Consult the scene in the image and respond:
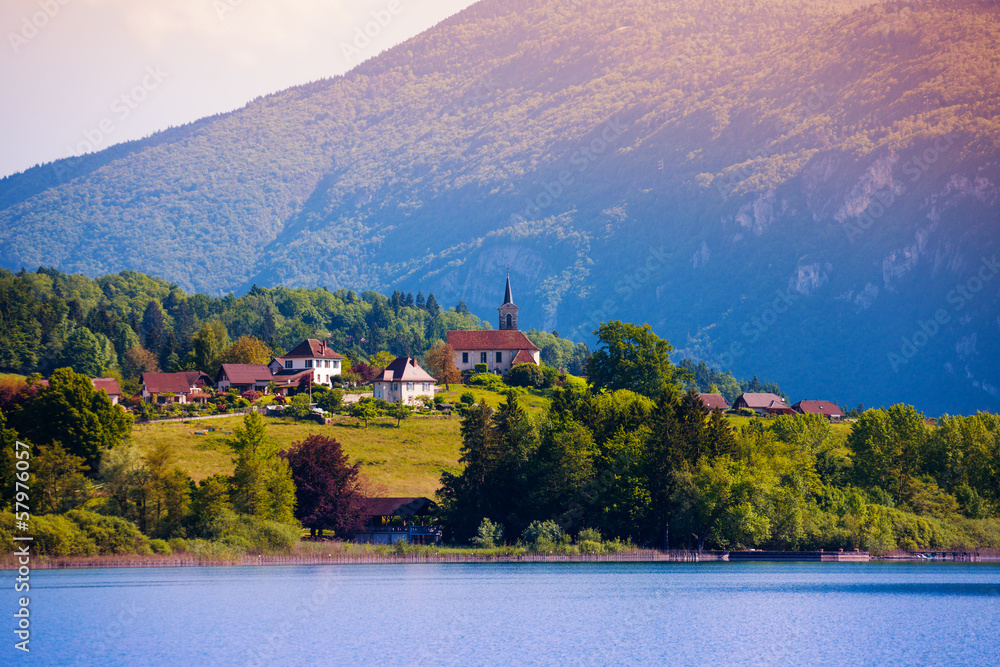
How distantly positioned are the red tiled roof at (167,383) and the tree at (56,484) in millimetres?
61238

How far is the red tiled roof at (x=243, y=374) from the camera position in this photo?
142m

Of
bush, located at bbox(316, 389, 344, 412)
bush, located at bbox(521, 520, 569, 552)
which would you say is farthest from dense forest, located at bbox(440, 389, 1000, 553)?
bush, located at bbox(316, 389, 344, 412)

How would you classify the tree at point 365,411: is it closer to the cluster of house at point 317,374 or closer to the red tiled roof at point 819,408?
the cluster of house at point 317,374

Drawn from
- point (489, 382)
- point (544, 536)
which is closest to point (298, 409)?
point (489, 382)

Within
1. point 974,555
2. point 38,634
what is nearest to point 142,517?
point 38,634

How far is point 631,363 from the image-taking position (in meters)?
121

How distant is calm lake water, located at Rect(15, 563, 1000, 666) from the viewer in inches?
1576

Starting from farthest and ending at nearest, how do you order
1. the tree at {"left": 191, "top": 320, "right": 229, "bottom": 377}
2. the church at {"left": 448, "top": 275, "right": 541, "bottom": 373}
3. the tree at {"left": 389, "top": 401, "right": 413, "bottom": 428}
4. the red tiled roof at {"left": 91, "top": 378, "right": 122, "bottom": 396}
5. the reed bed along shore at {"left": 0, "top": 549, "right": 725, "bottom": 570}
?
the church at {"left": 448, "top": 275, "right": 541, "bottom": 373} < the tree at {"left": 191, "top": 320, "right": 229, "bottom": 377} < the red tiled roof at {"left": 91, "top": 378, "right": 122, "bottom": 396} < the tree at {"left": 389, "top": 401, "right": 413, "bottom": 428} < the reed bed along shore at {"left": 0, "top": 549, "right": 725, "bottom": 570}

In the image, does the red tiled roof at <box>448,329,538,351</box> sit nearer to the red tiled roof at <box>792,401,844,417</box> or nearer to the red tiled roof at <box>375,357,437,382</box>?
the red tiled roof at <box>375,357,437,382</box>

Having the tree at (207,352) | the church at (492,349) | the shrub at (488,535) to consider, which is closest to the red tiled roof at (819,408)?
the church at (492,349)

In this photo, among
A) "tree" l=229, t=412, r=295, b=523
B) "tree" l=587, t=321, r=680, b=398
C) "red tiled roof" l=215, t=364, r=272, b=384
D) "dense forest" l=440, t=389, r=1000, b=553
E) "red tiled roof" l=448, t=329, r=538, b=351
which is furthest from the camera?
"red tiled roof" l=448, t=329, r=538, b=351

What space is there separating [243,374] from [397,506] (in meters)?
65.0

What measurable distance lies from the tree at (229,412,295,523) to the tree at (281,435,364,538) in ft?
4.53

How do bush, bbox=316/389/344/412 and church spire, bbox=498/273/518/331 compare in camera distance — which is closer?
bush, bbox=316/389/344/412
